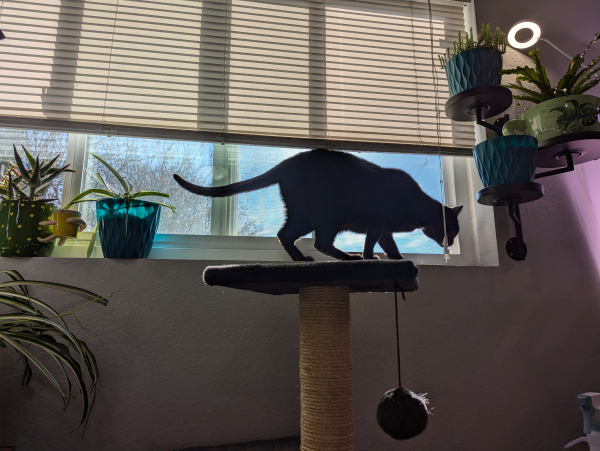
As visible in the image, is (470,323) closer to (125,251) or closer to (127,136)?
(125,251)

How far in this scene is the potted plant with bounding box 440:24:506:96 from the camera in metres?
1.20

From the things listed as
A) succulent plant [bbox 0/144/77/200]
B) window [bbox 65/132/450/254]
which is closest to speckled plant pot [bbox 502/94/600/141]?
window [bbox 65/132/450/254]

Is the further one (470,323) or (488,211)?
(488,211)

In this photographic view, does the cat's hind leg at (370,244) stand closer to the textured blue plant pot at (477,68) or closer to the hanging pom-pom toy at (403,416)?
the hanging pom-pom toy at (403,416)

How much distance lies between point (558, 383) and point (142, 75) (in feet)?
6.24

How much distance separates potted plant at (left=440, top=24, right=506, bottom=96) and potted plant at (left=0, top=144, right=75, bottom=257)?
51.2 inches

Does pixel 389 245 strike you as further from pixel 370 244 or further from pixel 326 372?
pixel 326 372

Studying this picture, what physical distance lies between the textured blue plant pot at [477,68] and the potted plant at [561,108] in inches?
2.6

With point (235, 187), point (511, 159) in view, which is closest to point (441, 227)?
point (511, 159)

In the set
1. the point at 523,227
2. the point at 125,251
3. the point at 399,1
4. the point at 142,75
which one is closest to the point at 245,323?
the point at 125,251

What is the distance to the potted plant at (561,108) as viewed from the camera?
1224 mm

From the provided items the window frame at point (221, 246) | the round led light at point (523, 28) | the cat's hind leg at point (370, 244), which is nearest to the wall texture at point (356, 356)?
the window frame at point (221, 246)

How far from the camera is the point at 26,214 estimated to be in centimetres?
115

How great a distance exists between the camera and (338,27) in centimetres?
154
